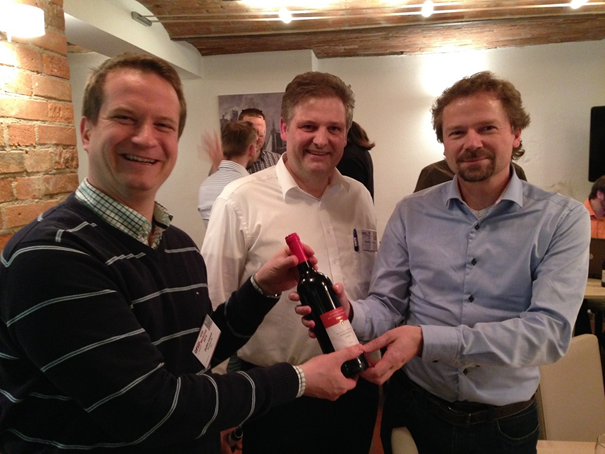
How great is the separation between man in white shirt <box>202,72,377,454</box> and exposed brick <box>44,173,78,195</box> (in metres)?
1.27

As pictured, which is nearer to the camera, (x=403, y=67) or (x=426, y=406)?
(x=426, y=406)

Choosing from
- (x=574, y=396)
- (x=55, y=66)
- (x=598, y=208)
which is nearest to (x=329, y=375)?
(x=574, y=396)

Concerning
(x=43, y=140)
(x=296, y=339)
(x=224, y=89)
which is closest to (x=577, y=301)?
(x=296, y=339)

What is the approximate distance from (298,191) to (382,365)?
0.71 meters

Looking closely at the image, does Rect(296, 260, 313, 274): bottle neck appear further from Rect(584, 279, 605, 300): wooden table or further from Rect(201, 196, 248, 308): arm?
Rect(584, 279, 605, 300): wooden table

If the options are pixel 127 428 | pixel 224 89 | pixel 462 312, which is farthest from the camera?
pixel 224 89

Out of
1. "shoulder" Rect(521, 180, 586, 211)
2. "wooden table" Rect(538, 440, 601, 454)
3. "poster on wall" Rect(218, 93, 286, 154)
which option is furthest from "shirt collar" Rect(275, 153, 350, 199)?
"poster on wall" Rect(218, 93, 286, 154)

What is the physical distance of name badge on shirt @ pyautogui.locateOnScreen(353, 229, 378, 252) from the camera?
160 centimetres

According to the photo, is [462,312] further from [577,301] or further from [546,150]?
[546,150]

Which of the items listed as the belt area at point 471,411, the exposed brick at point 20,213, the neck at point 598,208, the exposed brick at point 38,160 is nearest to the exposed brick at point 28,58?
the exposed brick at point 38,160

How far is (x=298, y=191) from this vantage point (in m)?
1.54

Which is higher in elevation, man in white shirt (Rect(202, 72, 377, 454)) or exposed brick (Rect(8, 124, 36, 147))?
exposed brick (Rect(8, 124, 36, 147))

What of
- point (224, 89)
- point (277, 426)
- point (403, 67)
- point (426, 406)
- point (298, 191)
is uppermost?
point (403, 67)

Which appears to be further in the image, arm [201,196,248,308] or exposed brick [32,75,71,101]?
exposed brick [32,75,71,101]
